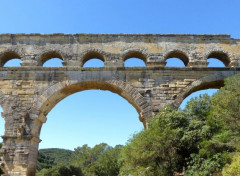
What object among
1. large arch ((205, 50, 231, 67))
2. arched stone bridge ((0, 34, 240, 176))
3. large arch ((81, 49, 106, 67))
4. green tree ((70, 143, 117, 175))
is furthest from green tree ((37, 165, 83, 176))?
large arch ((205, 50, 231, 67))

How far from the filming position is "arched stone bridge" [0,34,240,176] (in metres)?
9.55

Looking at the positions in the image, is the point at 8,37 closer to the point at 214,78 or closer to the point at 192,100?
the point at 192,100


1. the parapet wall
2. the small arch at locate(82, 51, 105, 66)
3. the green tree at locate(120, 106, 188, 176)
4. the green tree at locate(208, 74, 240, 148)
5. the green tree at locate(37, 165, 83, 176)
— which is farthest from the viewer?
the green tree at locate(37, 165, 83, 176)

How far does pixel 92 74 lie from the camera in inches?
408

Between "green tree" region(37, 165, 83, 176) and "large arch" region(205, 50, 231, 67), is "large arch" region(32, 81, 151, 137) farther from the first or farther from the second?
"green tree" region(37, 165, 83, 176)

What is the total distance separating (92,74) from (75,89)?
3.67ft

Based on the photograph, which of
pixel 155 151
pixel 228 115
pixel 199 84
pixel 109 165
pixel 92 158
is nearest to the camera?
pixel 228 115

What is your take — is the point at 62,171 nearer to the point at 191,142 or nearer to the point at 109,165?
the point at 109,165

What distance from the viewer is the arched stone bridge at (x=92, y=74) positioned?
955 cm

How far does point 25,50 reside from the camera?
10.9 m

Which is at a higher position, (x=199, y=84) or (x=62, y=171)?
(x=199, y=84)

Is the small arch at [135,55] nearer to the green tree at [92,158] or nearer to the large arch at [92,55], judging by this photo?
the large arch at [92,55]

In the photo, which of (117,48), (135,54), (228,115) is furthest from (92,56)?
(228,115)

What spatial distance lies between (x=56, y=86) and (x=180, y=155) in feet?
18.8
